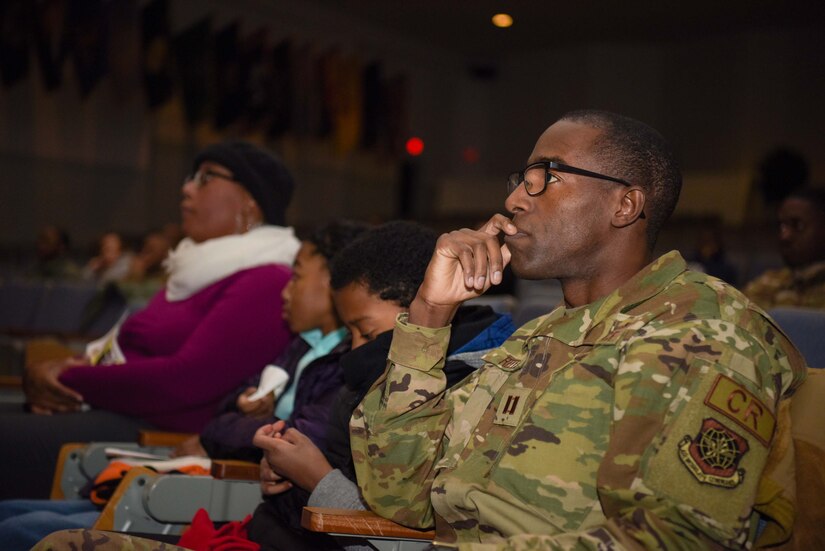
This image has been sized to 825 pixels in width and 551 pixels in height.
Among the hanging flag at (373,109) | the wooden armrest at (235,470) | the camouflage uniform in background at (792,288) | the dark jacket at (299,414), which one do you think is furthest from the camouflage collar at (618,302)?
the hanging flag at (373,109)

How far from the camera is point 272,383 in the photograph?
2.58 meters

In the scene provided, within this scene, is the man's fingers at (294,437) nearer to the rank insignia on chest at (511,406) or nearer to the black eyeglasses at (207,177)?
the rank insignia on chest at (511,406)

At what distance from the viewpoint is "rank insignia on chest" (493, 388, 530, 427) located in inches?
59.5

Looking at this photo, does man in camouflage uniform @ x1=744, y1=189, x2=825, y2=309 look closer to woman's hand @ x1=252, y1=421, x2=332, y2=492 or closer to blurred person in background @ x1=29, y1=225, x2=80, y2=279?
woman's hand @ x1=252, y1=421, x2=332, y2=492

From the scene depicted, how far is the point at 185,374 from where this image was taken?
2832 mm

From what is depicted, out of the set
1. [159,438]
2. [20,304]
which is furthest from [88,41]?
[159,438]

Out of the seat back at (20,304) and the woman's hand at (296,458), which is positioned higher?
the woman's hand at (296,458)

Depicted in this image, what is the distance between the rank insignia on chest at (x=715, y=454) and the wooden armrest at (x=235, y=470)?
1.27 metres

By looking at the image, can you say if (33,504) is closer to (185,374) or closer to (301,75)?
(185,374)

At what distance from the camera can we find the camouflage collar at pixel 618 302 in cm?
147

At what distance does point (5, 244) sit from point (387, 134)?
7839 millimetres

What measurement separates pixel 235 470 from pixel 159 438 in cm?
59

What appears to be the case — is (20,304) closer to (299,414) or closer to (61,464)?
(61,464)

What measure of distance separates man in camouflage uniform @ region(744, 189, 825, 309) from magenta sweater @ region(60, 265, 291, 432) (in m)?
2.37
